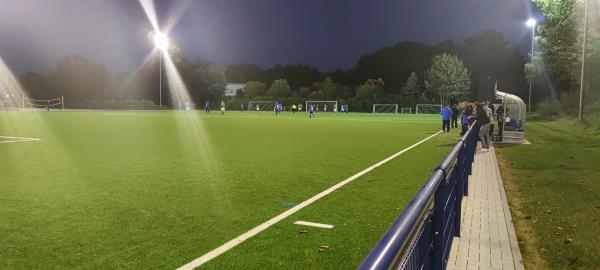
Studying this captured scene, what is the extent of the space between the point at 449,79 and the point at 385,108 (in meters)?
20.9

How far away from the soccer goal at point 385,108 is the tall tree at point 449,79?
1813 centimetres

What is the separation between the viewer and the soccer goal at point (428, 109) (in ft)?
217

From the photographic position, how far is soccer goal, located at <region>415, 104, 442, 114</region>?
66250 millimetres

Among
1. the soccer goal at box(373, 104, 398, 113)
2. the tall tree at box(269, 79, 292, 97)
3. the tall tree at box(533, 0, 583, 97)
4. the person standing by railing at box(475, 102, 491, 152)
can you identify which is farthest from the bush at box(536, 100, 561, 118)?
the tall tree at box(269, 79, 292, 97)

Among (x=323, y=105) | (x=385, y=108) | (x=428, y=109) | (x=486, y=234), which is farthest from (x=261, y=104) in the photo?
(x=486, y=234)

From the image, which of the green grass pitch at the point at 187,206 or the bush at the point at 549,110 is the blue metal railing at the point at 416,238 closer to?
the green grass pitch at the point at 187,206

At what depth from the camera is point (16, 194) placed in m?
7.87

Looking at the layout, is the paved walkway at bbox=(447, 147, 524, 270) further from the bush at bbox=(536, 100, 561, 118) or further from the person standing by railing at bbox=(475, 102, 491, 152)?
the bush at bbox=(536, 100, 561, 118)

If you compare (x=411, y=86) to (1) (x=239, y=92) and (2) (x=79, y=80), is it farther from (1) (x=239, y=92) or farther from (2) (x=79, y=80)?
(2) (x=79, y=80)

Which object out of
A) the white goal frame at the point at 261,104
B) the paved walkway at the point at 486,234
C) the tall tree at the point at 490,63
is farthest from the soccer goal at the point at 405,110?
the paved walkway at the point at 486,234

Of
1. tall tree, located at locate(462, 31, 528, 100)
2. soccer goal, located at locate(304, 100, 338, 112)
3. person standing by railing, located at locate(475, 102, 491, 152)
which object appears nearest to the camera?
person standing by railing, located at locate(475, 102, 491, 152)

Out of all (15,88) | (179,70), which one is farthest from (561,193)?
(15,88)

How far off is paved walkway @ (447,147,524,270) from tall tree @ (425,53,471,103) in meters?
79.3

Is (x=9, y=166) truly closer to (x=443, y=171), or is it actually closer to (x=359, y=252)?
(x=359, y=252)
